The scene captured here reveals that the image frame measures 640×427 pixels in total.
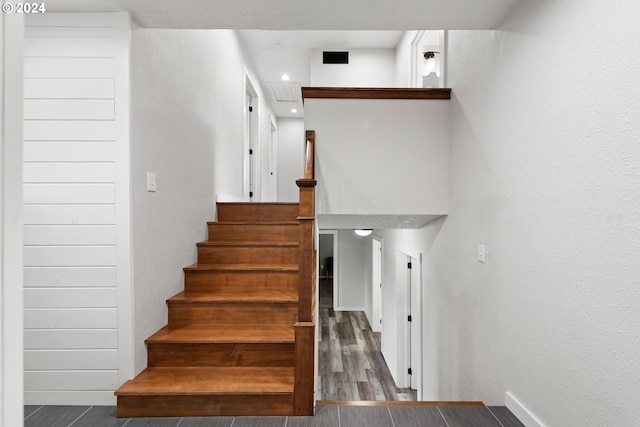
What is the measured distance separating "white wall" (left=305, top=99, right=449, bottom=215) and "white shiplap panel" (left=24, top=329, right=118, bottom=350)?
1.84 metres

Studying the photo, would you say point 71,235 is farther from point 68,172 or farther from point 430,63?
point 430,63

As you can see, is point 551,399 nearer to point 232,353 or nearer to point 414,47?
point 232,353

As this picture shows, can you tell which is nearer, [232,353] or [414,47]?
[232,353]

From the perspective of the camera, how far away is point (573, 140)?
1.53 meters

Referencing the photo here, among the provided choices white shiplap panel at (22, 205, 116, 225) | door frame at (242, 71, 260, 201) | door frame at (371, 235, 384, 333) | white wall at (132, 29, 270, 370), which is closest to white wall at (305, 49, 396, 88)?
door frame at (242, 71, 260, 201)

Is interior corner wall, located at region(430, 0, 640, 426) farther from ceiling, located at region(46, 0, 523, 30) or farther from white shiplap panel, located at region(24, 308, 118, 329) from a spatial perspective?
white shiplap panel, located at region(24, 308, 118, 329)

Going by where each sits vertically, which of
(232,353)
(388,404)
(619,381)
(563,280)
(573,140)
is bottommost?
(388,404)

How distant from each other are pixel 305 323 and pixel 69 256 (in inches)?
55.4

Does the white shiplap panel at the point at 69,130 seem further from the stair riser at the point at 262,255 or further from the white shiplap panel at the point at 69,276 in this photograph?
the stair riser at the point at 262,255

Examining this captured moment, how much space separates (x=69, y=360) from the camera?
6.90 feet

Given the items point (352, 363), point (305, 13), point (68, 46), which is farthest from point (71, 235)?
point (352, 363)

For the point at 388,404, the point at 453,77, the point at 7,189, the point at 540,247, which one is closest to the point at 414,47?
the point at 453,77

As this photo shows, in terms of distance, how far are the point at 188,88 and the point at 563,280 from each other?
2.98 metres

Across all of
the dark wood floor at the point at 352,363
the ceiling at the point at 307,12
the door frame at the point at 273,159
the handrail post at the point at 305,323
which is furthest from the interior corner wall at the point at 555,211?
the door frame at the point at 273,159
